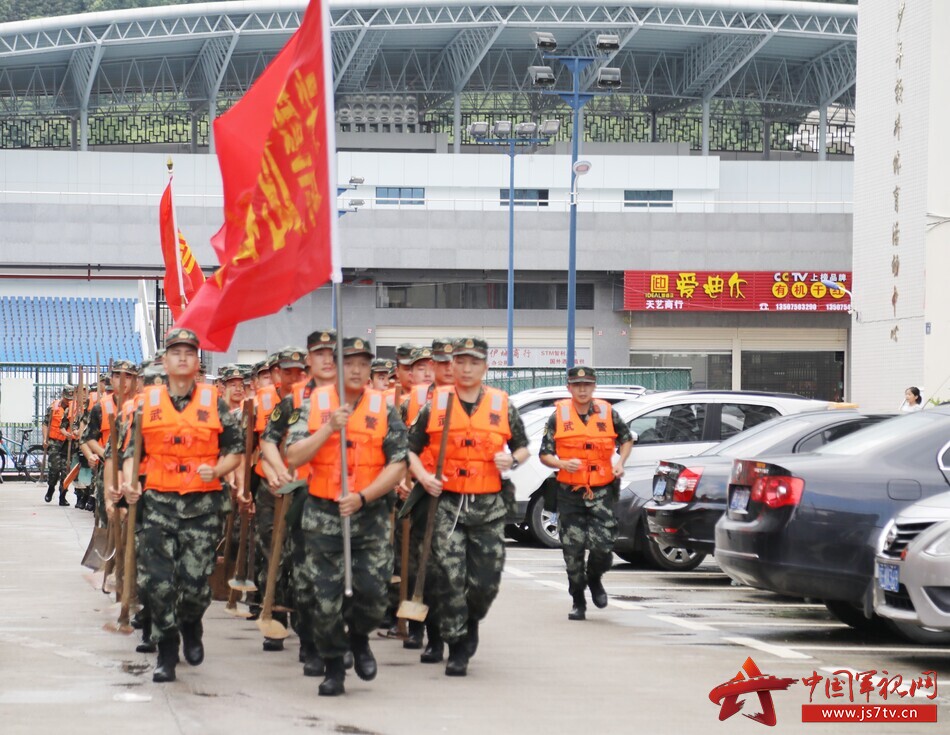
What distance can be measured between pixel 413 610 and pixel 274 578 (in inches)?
→ 32.3

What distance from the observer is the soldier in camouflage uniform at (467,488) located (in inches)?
350

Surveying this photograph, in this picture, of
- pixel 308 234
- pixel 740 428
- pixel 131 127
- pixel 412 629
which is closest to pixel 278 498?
pixel 412 629

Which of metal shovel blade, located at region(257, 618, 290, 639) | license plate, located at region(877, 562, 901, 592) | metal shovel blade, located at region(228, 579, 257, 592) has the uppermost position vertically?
license plate, located at region(877, 562, 901, 592)

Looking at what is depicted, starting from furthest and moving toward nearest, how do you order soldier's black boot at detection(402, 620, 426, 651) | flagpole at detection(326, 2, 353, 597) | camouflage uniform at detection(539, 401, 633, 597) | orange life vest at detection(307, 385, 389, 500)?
camouflage uniform at detection(539, 401, 633, 597) → soldier's black boot at detection(402, 620, 426, 651) → orange life vest at detection(307, 385, 389, 500) → flagpole at detection(326, 2, 353, 597)

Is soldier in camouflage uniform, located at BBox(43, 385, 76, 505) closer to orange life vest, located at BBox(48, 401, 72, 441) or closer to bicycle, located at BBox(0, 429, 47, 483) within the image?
orange life vest, located at BBox(48, 401, 72, 441)

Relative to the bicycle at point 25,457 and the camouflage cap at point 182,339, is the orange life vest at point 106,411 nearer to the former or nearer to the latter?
the camouflage cap at point 182,339

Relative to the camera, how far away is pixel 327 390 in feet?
28.0

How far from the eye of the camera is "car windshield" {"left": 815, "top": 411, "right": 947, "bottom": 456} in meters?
9.91

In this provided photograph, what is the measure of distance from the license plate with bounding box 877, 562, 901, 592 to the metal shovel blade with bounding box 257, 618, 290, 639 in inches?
139

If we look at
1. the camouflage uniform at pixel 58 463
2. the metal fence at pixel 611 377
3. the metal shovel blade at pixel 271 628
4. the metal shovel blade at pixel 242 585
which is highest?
the metal fence at pixel 611 377

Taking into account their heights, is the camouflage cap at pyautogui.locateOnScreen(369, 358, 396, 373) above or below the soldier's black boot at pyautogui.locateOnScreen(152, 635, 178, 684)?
above

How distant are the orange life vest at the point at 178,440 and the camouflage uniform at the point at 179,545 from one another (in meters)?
0.05

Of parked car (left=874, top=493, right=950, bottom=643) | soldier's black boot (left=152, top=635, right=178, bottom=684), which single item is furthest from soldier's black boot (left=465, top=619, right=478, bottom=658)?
parked car (left=874, top=493, right=950, bottom=643)

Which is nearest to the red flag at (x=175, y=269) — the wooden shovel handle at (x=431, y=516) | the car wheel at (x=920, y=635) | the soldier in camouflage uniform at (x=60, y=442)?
the wooden shovel handle at (x=431, y=516)
